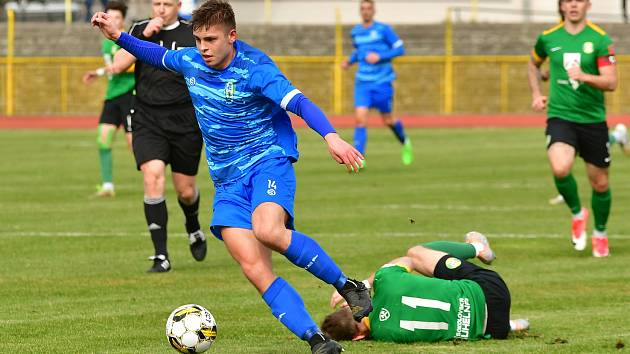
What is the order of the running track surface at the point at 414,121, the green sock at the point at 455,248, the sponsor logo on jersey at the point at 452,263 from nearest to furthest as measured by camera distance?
the sponsor logo on jersey at the point at 452,263 → the green sock at the point at 455,248 → the running track surface at the point at 414,121

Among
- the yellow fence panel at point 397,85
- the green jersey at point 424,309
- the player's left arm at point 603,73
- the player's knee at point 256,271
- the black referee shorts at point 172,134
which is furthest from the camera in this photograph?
the yellow fence panel at point 397,85

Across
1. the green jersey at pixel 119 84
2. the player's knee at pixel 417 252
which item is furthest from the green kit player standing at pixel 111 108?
the player's knee at pixel 417 252

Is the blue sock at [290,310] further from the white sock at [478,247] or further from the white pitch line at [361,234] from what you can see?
the white pitch line at [361,234]

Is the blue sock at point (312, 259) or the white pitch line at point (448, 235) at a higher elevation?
the blue sock at point (312, 259)

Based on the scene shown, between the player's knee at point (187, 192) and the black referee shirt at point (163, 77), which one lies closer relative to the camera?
the black referee shirt at point (163, 77)

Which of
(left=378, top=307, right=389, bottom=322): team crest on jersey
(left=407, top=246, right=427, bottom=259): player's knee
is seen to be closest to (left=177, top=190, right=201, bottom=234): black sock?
(left=407, top=246, right=427, bottom=259): player's knee

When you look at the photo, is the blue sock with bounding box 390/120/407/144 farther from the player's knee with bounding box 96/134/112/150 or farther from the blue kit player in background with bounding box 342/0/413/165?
the player's knee with bounding box 96/134/112/150

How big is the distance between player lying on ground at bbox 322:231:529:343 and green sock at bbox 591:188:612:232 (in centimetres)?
448

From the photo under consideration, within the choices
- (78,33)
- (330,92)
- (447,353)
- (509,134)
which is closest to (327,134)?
(447,353)

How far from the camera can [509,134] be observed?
32.3 m

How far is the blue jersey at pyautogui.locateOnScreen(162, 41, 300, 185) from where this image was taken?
759 centimetres

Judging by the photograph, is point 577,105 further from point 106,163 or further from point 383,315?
point 106,163

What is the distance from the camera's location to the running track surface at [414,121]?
37.4 metres

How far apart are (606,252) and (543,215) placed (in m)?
3.52
